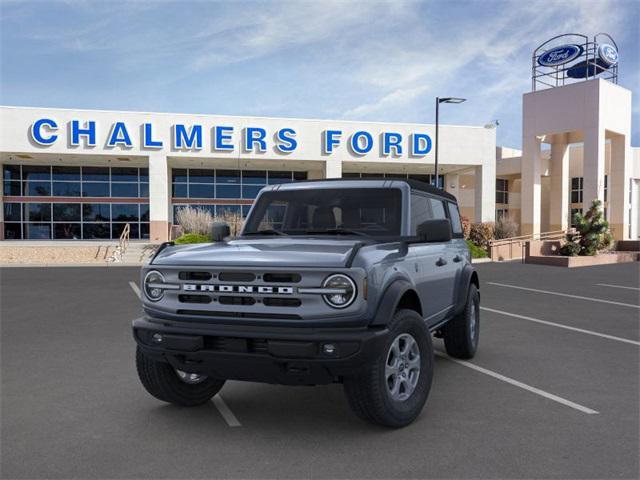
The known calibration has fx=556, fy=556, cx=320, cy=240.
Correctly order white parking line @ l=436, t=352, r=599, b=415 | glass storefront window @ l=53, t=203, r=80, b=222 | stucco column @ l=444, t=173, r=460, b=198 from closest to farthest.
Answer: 1. white parking line @ l=436, t=352, r=599, b=415
2. glass storefront window @ l=53, t=203, r=80, b=222
3. stucco column @ l=444, t=173, r=460, b=198

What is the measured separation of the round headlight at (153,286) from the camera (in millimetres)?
4285

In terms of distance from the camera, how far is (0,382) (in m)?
5.71

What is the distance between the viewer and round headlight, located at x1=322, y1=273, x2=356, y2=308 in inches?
149

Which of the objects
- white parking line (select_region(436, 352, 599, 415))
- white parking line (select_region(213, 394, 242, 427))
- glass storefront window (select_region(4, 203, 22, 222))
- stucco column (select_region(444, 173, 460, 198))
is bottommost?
white parking line (select_region(213, 394, 242, 427))

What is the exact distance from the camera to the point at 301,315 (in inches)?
150

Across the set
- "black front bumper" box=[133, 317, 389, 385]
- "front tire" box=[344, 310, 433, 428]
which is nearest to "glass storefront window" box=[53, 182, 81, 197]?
"black front bumper" box=[133, 317, 389, 385]

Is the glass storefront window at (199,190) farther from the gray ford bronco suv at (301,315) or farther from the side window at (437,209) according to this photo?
the gray ford bronco suv at (301,315)

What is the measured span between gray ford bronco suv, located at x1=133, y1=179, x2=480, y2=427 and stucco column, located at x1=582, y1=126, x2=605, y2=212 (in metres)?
31.4

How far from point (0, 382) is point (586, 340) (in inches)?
289

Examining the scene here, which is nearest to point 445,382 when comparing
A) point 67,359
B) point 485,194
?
point 67,359

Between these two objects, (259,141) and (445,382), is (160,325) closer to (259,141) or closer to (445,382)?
(445,382)

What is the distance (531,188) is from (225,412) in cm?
3298

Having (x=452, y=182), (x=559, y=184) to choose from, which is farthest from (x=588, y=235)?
(x=452, y=182)

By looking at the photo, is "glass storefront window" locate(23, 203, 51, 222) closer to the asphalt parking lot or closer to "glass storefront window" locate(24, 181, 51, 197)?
"glass storefront window" locate(24, 181, 51, 197)
